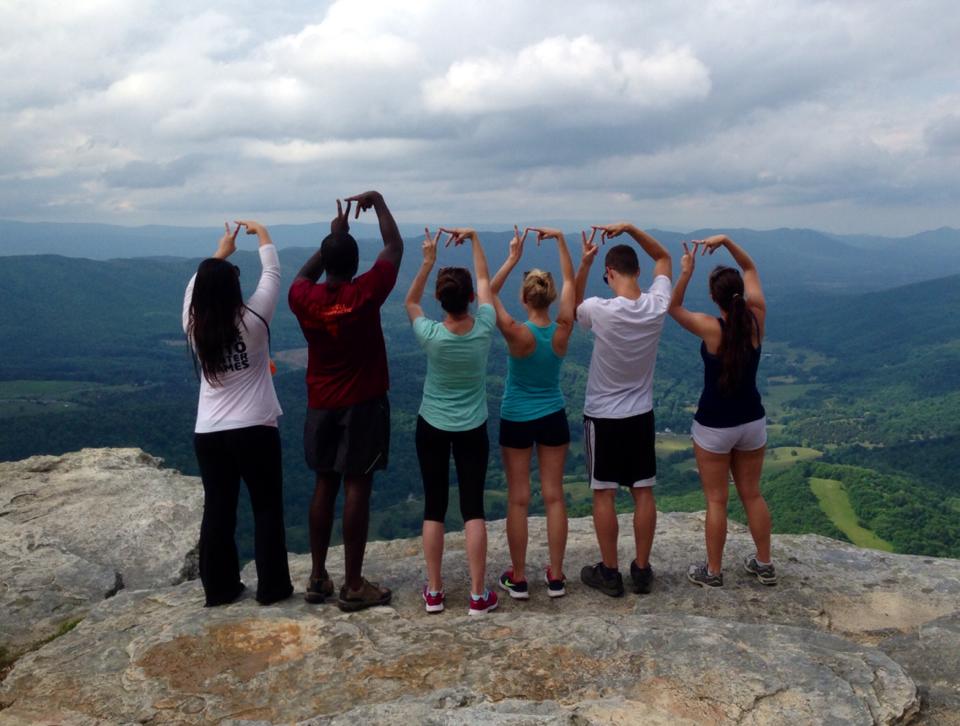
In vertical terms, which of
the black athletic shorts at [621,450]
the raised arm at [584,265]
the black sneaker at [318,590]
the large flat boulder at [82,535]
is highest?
the raised arm at [584,265]

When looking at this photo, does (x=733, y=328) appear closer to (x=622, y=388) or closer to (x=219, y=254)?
(x=622, y=388)

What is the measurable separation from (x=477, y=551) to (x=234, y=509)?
220 cm

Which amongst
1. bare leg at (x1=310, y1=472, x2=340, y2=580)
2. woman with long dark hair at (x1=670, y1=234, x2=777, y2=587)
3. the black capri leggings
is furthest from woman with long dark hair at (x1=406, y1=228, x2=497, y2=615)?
woman with long dark hair at (x1=670, y1=234, x2=777, y2=587)

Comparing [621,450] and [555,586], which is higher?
[621,450]

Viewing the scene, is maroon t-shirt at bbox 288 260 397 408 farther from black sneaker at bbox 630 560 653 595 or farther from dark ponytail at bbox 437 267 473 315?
black sneaker at bbox 630 560 653 595

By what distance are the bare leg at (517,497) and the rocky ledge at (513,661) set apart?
1.80 feet

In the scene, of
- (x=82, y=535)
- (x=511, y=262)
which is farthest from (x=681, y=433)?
(x=511, y=262)

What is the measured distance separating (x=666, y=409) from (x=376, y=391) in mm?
147613

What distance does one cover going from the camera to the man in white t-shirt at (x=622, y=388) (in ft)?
19.9

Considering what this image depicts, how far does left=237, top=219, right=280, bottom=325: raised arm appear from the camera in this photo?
19.2ft

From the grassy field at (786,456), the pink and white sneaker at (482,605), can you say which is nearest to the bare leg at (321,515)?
the pink and white sneaker at (482,605)

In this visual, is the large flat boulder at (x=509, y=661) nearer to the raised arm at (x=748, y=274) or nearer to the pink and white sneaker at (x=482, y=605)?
the pink and white sneaker at (x=482, y=605)

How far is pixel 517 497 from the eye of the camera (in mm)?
6312

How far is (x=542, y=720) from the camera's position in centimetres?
383
